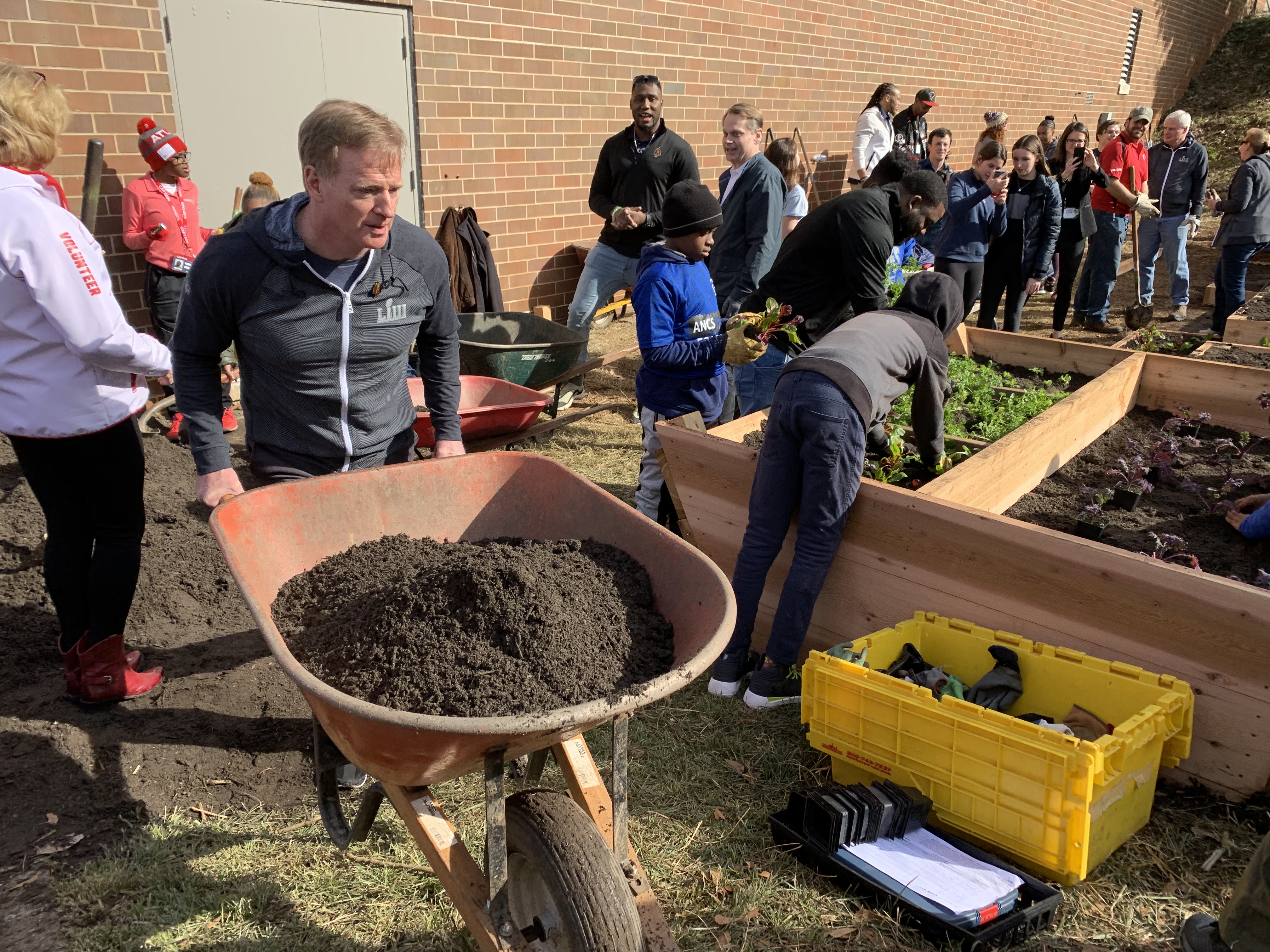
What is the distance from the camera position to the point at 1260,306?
25.6 ft

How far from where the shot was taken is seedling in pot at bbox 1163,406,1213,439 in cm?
514

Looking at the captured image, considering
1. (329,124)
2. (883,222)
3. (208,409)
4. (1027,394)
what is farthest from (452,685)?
(1027,394)

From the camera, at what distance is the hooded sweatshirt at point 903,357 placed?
3.43m

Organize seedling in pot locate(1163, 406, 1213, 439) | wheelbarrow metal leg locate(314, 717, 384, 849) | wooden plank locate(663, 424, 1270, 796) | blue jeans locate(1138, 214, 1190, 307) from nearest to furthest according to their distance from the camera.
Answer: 1. wheelbarrow metal leg locate(314, 717, 384, 849)
2. wooden plank locate(663, 424, 1270, 796)
3. seedling in pot locate(1163, 406, 1213, 439)
4. blue jeans locate(1138, 214, 1190, 307)

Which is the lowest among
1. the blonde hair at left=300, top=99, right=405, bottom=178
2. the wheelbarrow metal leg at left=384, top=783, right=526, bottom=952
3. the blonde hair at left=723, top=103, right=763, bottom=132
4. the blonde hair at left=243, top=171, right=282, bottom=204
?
the wheelbarrow metal leg at left=384, top=783, right=526, bottom=952

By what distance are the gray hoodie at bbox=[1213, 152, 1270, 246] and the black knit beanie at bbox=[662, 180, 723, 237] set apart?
7.44 metres

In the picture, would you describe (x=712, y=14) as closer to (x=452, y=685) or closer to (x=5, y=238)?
(x=5, y=238)

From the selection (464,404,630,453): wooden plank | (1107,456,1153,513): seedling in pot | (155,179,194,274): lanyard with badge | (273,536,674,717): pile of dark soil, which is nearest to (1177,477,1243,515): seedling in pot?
(1107,456,1153,513): seedling in pot

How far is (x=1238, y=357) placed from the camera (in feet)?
20.3

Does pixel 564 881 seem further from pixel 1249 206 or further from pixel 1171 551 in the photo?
pixel 1249 206

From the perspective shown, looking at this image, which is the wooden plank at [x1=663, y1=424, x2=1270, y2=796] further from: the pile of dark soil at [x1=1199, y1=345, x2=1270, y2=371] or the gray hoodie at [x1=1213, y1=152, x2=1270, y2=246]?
the gray hoodie at [x1=1213, y1=152, x2=1270, y2=246]

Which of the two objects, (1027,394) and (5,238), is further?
(1027,394)

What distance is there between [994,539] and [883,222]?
179 centimetres

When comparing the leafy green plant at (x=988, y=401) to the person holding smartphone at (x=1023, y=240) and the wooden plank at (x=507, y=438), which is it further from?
the person holding smartphone at (x=1023, y=240)
